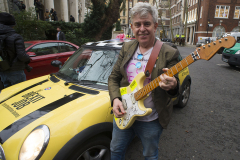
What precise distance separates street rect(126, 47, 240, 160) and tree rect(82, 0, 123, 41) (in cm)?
884

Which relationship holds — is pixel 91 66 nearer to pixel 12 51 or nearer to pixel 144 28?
pixel 144 28

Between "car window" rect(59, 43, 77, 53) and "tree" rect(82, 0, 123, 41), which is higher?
"tree" rect(82, 0, 123, 41)

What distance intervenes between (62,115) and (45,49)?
174 inches

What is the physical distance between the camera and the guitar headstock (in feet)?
3.28

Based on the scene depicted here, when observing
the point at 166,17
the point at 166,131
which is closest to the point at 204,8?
the point at 166,17

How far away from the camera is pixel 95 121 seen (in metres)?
1.58

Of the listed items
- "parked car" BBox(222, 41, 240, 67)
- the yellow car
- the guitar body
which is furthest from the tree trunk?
the guitar body

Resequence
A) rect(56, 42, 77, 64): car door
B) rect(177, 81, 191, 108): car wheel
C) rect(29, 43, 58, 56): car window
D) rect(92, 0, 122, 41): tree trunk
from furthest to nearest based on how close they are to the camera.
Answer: rect(92, 0, 122, 41): tree trunk → rect(56, 42, 77, 64): car door → rect(29, 43, 58, 56): car window → rect(177, 81, 191, 108): car wheel

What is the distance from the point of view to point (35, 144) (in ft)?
4.30

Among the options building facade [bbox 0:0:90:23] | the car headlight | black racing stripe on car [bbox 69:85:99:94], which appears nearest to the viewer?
the car headlight

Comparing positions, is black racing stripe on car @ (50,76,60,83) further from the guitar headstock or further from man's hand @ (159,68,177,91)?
the guitar headstock

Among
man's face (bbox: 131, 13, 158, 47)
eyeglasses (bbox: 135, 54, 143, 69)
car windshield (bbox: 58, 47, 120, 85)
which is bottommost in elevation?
car windshield (bbox: 58, 47, 120, 85)

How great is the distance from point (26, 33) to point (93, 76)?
299 inches

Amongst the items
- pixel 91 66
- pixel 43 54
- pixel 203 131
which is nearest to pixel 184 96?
pixel 203 131
